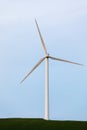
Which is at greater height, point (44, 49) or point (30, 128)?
point (44, 49)

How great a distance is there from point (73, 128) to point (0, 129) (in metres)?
11.9

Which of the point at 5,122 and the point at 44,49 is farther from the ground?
the point at 44,49

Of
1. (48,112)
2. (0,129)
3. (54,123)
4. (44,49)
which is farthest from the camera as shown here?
(44,49)

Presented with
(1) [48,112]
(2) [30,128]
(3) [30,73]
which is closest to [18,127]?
(2) [30,128]

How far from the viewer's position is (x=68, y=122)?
81.1m

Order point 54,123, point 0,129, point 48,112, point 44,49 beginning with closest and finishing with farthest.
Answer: point 0,129
point 54,123
point 48,112
point 44,49

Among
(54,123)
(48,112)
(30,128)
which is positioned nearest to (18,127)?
(30,128)

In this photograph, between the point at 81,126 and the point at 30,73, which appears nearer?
the point at 81,126

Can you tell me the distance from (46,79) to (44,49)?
7754 millimetres

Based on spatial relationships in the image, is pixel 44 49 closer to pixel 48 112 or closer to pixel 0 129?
pixel 48 112

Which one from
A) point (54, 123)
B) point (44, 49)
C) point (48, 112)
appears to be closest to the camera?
point (54, 123)

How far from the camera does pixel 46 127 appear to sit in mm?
73812

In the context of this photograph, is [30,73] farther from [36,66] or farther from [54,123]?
[54,123]

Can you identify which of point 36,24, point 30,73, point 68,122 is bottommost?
point 68,122
